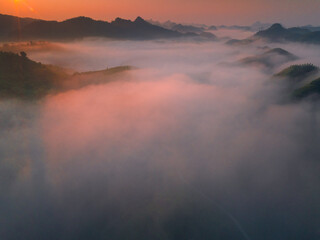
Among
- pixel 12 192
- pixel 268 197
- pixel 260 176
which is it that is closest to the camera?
pixel 12 192

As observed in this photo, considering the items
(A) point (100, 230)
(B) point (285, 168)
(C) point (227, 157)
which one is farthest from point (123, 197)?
(B) point (285, 168)

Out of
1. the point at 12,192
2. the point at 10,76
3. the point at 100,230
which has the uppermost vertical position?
the point at 10,76

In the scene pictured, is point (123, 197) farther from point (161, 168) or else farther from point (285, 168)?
point (285, 168)

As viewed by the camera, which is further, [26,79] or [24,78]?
[26,79]

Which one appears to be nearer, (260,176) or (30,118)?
(260,176)

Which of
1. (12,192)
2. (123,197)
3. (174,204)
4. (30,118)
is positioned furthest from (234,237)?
(30,118)

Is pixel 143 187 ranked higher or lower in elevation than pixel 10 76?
lower

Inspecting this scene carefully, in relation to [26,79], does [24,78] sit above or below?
above

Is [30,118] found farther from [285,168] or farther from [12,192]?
[285,168]

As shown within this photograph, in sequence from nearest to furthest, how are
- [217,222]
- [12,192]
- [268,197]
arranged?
[217,222], [12,192], [268,197]
